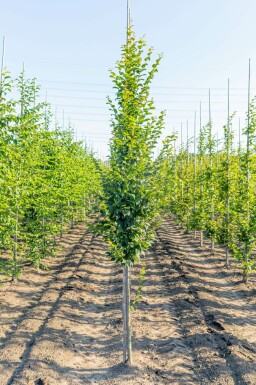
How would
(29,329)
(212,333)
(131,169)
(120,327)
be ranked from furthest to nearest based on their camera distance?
(120,327)
(29,329)
(212,333)
(131,169)

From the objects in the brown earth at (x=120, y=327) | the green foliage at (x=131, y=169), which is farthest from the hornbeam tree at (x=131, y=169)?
the brown earth at (x=120, y=327)

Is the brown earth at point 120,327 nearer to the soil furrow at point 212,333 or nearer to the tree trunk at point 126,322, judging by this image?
the soil furrow at point 212,333

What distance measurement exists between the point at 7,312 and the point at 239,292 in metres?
7.80

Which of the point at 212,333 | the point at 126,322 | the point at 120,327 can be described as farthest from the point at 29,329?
the point at 212,333

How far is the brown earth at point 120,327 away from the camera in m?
6.59

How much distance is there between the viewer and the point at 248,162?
42.9ft

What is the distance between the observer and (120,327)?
873 centimetres

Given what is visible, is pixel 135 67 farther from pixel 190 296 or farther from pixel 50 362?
pixel 190 296

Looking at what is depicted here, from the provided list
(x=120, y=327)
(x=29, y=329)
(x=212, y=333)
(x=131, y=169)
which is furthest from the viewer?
(x=120, y=327)

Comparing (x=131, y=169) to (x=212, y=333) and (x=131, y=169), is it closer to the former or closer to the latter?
(x=131, y=169)

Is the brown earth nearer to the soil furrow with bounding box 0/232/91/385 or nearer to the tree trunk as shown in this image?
the soil furrow with bounding box 0/232/91/385

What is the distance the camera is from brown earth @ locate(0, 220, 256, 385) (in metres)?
6.59

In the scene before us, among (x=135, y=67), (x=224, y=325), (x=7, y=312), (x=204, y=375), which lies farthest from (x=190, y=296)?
(x=135, y=67)

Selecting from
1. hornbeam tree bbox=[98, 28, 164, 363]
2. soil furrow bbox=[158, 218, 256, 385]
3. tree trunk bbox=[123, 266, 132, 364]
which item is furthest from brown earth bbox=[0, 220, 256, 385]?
hornbeam tree bbox=[98, 28, 164, 363]
